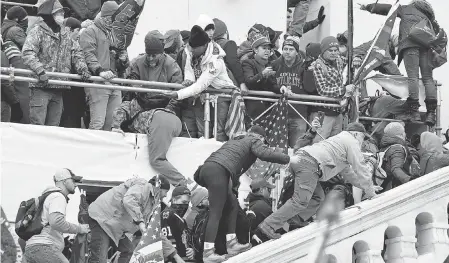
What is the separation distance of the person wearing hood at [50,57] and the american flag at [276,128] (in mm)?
2377

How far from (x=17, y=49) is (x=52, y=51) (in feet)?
1.77

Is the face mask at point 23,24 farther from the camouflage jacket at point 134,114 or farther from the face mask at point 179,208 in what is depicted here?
the face mask at point 179,208

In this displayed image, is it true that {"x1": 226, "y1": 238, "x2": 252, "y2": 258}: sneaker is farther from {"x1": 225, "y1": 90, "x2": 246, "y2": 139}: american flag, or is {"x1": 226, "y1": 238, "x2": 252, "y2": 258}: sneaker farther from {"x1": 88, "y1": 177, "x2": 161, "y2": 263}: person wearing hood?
{"x1": 225, "y1": 90, "x2": 246, "y2": 139}: american flag

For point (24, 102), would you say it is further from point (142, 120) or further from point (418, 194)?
point (418, 194)

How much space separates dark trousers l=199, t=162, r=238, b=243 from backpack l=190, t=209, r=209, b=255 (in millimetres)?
325

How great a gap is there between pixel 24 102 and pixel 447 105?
694 centimetres

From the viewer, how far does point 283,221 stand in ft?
44.7

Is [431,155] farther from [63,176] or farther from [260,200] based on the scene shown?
[63,176]

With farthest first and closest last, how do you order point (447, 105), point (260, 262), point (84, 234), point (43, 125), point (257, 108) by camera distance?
1. point (447, 105)
2. point (257, 108)
3. point (43, 125)
4. point (84, 234)
5. point (260, 262)

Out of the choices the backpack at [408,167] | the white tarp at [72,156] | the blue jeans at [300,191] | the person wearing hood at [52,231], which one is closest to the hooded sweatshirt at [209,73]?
the white tarp at [72,156]

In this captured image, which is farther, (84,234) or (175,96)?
(175,96)

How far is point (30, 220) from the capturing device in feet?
43.2

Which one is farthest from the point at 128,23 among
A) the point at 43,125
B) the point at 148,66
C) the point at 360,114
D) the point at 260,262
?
the point at 260,262

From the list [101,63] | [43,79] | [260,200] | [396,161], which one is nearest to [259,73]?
[101,63]
